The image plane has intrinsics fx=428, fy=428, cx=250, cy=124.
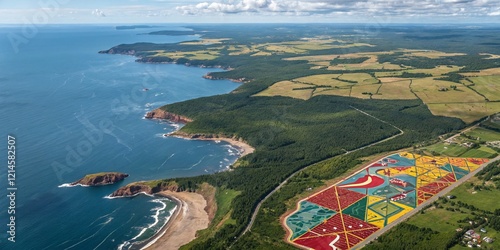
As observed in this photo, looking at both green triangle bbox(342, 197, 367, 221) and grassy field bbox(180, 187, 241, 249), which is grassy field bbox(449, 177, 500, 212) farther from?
grassy field bbox(180, 187, 241, 249)

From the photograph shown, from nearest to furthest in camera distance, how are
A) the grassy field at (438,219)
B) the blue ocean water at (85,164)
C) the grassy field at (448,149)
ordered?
1. the grassy field at (438,219)
2. the blue ocean water at (85,164)
3. the grassy field at (448,149)

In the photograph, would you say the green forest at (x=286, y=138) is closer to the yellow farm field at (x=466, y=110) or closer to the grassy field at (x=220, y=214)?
the grassy field at (x=220, y=214)

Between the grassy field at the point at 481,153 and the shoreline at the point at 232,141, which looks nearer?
the grassy field at the point at 481,153

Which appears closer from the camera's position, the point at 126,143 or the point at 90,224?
the point at 90,224

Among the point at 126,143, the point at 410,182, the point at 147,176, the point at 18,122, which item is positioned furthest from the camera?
the point at 18,122

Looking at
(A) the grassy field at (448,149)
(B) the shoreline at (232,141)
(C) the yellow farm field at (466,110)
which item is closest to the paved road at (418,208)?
(A) the grassy field at (448,149)

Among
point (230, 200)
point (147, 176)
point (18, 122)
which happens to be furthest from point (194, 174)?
point (18, 122)

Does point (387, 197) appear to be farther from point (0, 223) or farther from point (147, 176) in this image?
point (0, 223)
